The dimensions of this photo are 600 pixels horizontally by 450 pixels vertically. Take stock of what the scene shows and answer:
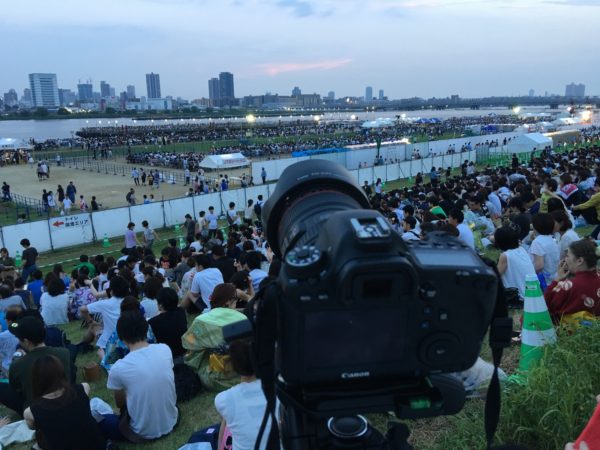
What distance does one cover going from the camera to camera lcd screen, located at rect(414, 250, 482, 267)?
1.46 meters

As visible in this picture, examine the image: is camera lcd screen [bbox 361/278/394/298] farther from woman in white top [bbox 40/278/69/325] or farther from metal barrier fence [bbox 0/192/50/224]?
metal barrier fence [bbox 0/192/50/224]

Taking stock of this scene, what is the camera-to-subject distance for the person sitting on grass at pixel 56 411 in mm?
3588

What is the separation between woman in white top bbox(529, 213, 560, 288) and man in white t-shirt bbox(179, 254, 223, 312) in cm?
416

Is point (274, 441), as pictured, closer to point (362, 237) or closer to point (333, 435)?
point (333, 435)

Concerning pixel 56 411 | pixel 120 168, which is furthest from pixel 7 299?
pixel 120 168

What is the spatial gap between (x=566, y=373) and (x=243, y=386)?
2278mm

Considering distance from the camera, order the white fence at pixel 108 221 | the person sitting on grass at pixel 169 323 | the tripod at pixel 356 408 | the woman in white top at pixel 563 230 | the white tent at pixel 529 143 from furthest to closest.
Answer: the white tent at pixel 529 143 < the white fence at pixel 108 221 < the woman in white top at pixel 563 230 < the person sitting on grass at pixel 169 323 < the tripod at pixel 356 408

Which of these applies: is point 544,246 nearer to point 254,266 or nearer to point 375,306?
point 254,266

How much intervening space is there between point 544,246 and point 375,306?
5.21 m

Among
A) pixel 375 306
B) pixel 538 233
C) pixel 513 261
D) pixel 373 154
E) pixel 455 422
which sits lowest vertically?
pixel 373 154

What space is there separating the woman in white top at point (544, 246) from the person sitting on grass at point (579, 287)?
4.40 feet

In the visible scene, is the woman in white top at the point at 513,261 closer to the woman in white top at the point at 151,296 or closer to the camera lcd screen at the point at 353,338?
the woman in white top at the point at 151,296

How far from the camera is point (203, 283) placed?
714cm

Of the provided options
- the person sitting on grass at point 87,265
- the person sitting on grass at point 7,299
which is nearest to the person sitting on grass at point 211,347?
the person sitting on grass at point 7,299
